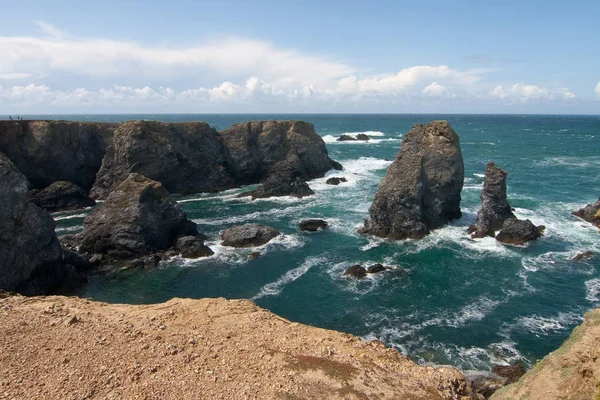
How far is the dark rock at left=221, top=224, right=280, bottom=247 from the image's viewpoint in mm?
44031

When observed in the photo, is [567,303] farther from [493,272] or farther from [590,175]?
[590,175]

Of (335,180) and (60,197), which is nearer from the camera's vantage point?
(60,197)

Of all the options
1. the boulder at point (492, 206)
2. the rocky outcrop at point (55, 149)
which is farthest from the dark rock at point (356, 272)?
the rocky outcrop at point (55, 149)

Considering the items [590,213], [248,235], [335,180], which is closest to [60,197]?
[248,235]

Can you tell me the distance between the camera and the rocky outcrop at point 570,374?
11.4 m

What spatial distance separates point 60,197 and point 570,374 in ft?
210

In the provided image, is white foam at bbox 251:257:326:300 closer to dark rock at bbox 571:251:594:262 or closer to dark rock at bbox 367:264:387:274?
dark rock at bbox 367:264:387:274

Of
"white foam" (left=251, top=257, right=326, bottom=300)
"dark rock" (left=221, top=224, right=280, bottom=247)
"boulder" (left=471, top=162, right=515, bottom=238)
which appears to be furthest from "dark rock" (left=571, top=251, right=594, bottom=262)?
"dark rock" (left=221, top=224, right=280, bottom=247)

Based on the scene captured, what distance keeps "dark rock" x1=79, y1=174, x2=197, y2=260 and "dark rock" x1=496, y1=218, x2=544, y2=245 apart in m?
35.0

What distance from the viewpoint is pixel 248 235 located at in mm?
44438

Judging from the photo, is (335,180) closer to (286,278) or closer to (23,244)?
(286,278)

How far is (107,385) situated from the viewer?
1415cm

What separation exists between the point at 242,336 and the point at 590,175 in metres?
84.7

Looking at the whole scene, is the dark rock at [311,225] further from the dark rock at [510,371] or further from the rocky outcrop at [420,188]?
the dark rock at [510,371]
